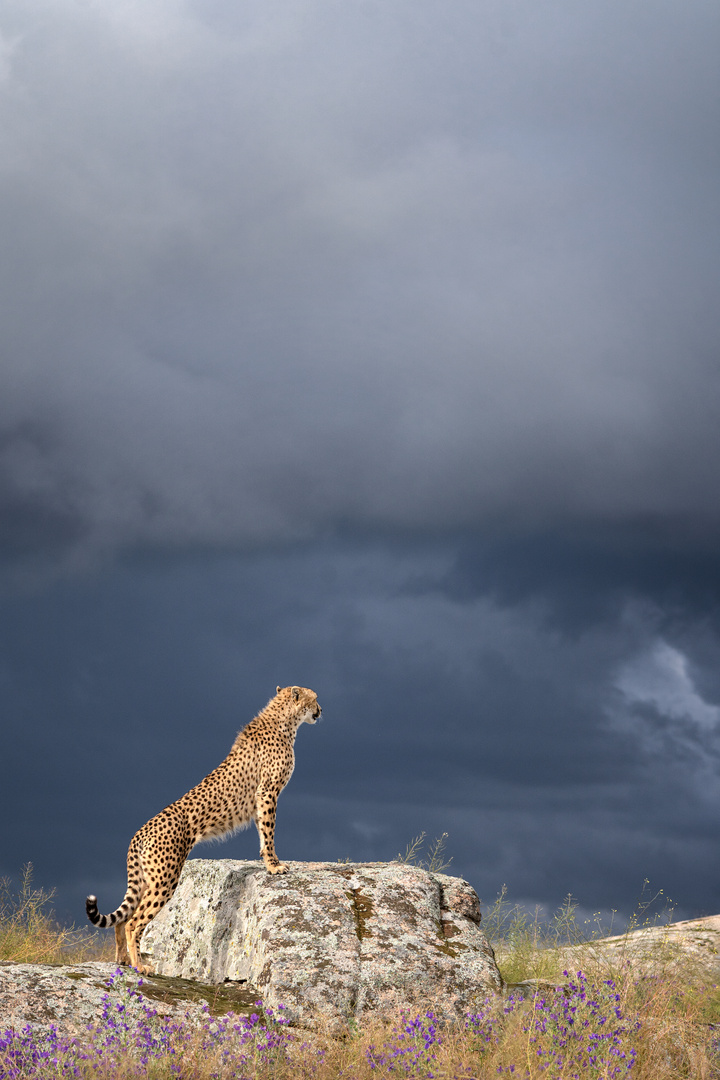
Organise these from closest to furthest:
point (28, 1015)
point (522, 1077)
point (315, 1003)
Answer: point (522, 1077) < point (28, 1015) < point (315, 1003)

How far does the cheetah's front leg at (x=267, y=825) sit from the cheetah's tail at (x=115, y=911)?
1.39 meters

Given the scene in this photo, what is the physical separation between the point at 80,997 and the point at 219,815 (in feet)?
9.59

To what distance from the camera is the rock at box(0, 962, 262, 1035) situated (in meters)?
7.14

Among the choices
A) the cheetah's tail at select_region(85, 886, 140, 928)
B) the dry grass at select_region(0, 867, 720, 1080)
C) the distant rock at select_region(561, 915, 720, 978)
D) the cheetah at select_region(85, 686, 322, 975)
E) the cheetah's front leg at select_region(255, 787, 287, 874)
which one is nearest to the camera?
the dry grass at select_region(0, 867, 720, 1080)

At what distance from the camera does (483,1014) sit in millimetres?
7555

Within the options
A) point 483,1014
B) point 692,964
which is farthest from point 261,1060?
point 692,964

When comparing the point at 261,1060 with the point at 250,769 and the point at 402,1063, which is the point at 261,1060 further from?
the point at 250,769

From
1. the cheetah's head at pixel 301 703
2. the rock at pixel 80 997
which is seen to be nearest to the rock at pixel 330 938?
the rock at pixel 80 997

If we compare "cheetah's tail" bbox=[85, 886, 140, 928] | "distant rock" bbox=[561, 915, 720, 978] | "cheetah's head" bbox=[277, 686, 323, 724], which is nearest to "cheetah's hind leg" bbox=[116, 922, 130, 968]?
"cheetah's tail" bbox=[85, 886, 140, 928]

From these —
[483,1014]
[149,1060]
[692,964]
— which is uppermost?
[692,964]

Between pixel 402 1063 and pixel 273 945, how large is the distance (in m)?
2.36

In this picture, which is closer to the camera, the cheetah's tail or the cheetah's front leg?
the cheetah's tail

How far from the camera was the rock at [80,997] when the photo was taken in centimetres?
714

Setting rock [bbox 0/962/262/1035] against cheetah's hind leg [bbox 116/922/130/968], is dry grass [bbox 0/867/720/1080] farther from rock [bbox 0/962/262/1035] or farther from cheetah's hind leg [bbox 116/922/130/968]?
cheetah's hind leg [bbox 116/922/130/968]
